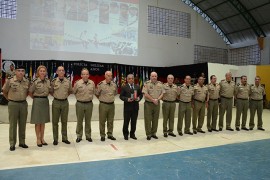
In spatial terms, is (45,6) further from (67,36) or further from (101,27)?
(101,27)

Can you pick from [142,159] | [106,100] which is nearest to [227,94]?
[106,100]

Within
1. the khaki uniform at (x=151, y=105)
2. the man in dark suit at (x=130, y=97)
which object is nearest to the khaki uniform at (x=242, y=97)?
the khaki uniform at (x=151, y=105)

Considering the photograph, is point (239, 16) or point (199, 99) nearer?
point (199, 99)

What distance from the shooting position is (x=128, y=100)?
15.1 feet

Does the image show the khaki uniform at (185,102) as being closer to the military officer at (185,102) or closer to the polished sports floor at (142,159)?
the military officer at (185,102)

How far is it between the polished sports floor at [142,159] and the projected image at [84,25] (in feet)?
22.6

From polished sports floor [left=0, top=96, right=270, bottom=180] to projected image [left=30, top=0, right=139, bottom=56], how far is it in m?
6.89

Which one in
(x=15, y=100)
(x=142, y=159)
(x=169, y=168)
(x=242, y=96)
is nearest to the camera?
(x=169, y=168)

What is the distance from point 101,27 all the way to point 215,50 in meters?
8.64

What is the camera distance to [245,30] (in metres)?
15.6

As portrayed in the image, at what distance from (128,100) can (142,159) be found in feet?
4.44

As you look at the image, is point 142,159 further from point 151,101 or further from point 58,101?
point 58,101

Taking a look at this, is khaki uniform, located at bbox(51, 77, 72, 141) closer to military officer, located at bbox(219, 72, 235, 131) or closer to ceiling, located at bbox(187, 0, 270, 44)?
military officer, located at bbox(219, 72, 235, 131)

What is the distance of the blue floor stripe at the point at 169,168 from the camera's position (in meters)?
2.91
